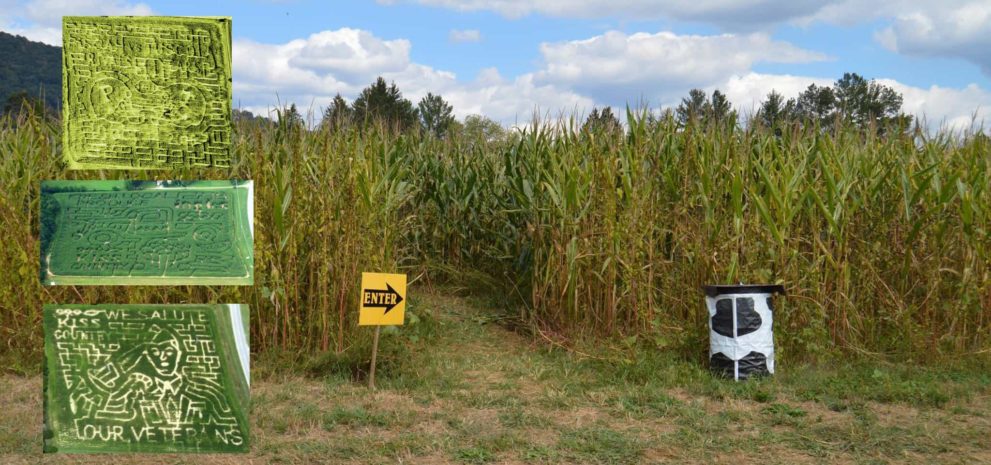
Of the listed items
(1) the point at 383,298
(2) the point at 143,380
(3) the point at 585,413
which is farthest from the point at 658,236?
(2) the point at 143,380

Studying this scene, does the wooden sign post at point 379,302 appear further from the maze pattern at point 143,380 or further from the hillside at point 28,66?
the hillside at point 28,66

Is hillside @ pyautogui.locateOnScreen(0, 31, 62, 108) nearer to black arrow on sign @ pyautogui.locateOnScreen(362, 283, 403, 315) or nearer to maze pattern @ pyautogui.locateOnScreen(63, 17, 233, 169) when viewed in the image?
black arrow on sign @ pyautogui.locateOnScreen(362, 283, 403, 315)

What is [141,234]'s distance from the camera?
2.82 m

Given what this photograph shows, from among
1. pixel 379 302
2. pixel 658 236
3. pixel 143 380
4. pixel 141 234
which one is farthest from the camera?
pixel 658 236

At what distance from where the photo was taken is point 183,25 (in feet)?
9.48

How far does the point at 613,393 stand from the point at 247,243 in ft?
Answer: 11.7

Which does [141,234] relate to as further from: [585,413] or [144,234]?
[585,413]

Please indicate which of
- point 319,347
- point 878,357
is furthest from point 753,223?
point 319,347

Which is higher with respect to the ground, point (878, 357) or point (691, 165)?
point (691, 165)

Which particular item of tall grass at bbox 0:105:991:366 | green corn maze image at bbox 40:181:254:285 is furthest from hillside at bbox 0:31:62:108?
green corn maze image at bbox 40:181:254:285

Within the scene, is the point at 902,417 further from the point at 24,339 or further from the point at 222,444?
the point at 24,339

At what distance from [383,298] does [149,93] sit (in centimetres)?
308

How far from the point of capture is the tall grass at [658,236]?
635 centimetres

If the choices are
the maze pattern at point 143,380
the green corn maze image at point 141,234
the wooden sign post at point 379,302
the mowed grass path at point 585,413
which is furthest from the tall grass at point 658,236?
the green corn maze image at point 141,234
